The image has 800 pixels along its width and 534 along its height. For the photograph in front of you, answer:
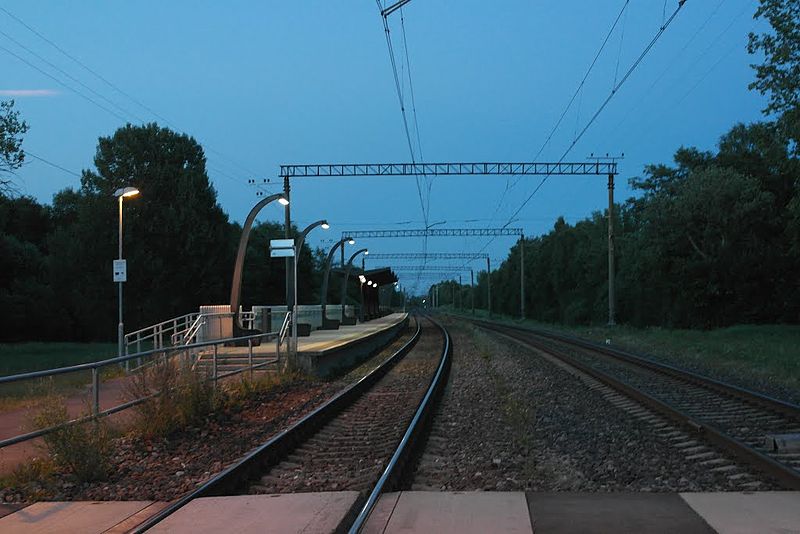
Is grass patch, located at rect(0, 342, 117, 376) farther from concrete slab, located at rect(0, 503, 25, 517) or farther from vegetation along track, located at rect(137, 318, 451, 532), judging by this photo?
concrete slab, located at rect(0, 503, 25, 517)

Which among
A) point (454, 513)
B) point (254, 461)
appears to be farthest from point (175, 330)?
point (454, 513)

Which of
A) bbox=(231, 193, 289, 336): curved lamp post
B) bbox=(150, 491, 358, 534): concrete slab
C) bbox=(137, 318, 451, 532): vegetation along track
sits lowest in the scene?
bbox=(137, 318, 451, 532): vegetation along track

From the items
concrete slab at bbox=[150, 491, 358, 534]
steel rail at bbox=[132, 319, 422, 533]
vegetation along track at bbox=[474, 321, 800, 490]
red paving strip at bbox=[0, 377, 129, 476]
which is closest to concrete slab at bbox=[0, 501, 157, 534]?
steel rail at bbox=[132, 319, 422, 533]

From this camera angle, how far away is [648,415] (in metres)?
12.9

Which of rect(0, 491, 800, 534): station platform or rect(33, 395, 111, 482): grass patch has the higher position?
rect(33, 395, 111, 482): grass patch

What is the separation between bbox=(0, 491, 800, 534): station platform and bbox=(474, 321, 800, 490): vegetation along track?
4.78 feet

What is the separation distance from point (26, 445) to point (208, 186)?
45678mm

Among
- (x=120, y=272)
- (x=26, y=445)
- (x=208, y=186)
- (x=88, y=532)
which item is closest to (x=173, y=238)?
(x=208, y=186)

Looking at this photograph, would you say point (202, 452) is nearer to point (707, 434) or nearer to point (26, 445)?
point (26, 445)

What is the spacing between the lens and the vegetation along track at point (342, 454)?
774 cm

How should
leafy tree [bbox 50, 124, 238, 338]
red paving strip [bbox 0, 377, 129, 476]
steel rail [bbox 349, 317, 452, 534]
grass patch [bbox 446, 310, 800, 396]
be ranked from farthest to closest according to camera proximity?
leafy tree [bbox 50, 124, 238, 338], grass patch [bbox 446, 310, 800, 396], red paving strip [bbox 0, 377, 129, 476], steel rail [bbox 349, 317, 452, 534]

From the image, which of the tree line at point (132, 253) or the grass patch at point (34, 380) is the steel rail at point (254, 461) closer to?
the grass patch at point (34, 380)

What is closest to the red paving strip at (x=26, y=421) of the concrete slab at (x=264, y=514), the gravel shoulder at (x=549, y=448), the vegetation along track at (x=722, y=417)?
Answer: the concrete slab at (x=264, y=514)

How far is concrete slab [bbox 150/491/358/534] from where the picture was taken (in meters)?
6.15
